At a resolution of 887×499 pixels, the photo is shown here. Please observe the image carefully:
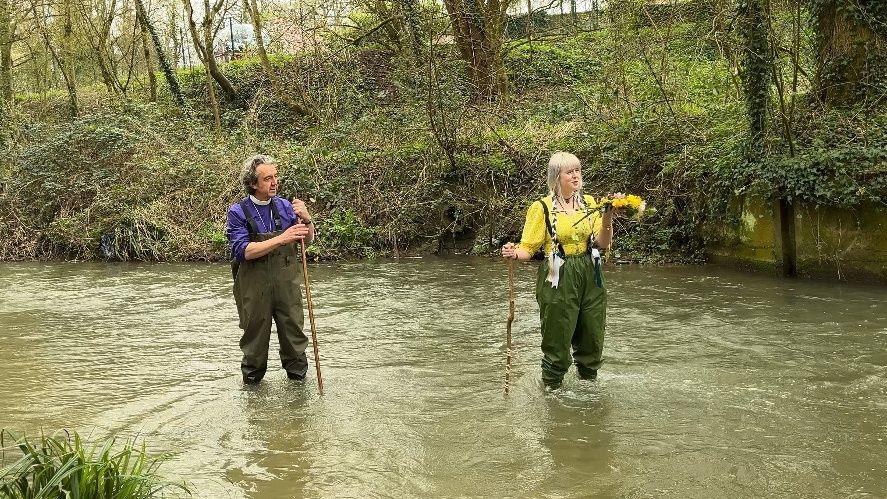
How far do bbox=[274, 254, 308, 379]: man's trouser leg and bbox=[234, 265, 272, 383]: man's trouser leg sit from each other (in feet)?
0.30

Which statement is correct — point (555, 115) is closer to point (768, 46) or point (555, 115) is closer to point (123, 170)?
point (768, 46)

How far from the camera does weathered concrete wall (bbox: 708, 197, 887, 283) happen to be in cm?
1127

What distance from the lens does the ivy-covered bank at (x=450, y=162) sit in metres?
12.6

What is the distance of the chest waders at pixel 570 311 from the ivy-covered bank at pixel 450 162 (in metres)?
6.20

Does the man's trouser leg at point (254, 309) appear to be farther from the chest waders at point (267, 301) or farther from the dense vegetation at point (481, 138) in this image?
the dense vegetation at point (481, 138)

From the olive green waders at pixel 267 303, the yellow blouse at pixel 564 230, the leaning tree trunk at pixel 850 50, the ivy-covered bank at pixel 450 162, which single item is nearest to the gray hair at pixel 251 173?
the olive green waders at pixel 267 303

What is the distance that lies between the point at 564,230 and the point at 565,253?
173 millimetres

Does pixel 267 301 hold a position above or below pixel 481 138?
below

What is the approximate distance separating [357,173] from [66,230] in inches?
245

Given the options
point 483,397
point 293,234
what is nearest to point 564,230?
point 483,397

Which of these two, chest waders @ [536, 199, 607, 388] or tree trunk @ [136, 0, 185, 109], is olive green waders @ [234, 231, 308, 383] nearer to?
chest waders @ [536, 199, 607, 388]

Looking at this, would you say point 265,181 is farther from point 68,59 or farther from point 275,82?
point 68,59

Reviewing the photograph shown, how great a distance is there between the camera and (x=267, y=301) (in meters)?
6.98

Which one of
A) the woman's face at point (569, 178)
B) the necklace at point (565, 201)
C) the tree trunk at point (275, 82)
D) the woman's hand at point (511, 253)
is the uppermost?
the tree trunk at point (275, 82)
